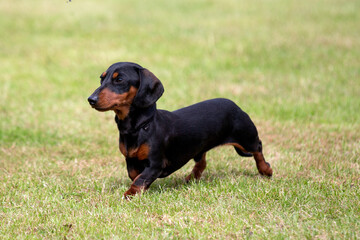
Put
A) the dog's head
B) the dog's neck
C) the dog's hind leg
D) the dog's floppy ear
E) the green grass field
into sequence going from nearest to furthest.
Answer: the green grass field → the dog's head → the dog's floppy ear → the dog's neck → the dog's hind leg

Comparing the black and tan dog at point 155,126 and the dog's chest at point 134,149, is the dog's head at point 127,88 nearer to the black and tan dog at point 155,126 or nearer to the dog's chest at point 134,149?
the black and tan dog at point 155,126

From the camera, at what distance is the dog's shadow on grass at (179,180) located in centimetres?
531

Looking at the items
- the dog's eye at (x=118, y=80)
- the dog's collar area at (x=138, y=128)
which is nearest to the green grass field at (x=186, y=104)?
the dog's collar area at (x=138, y=128)

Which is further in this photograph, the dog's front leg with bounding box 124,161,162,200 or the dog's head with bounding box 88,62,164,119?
the dog's front leg with bounding box 124,161,162,200

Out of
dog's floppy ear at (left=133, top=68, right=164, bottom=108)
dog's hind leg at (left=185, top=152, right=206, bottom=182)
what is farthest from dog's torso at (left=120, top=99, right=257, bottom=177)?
dog's hind leg at (left=185, top=152, right=206, bottom=182)

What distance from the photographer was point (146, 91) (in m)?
4.61

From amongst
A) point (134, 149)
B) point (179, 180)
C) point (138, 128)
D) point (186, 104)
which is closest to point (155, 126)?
point (138, 128)

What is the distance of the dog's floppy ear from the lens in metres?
4.59

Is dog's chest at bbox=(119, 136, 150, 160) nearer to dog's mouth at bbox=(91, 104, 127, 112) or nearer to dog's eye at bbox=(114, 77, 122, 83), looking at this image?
dog's mouth at bbox=(91, 104, 127, 112)

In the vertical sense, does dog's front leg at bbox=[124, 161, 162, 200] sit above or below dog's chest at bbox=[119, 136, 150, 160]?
below

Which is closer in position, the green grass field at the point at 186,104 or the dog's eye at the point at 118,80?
the green grass field at the point at 186,104

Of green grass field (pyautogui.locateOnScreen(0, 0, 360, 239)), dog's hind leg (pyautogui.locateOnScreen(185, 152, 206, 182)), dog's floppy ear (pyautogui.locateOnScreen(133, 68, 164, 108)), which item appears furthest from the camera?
dog's hind leg (pyautogui.locateOnScreen(185, 152, 206, 182))

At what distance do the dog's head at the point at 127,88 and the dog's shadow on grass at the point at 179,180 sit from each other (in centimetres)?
97

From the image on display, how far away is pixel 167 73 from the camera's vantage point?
1098 cm
